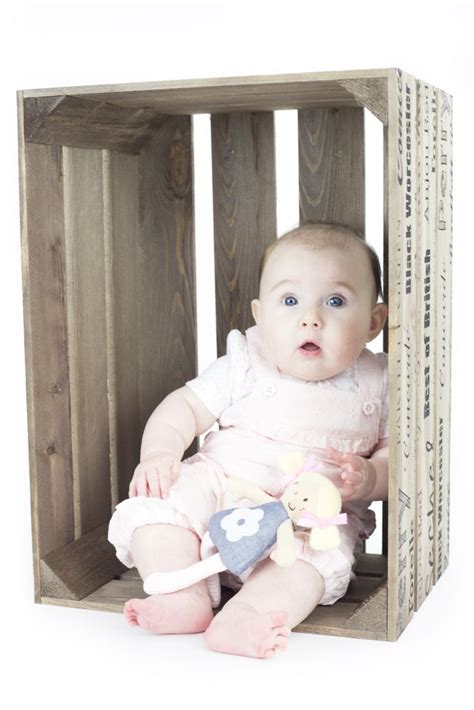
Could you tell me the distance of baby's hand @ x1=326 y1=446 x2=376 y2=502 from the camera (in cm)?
229

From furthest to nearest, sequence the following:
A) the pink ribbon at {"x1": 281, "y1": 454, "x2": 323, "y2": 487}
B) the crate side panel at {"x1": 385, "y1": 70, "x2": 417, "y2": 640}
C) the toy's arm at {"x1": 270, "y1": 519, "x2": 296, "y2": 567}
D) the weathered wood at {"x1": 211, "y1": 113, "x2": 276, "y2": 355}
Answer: the weathered wood at {"x1": 211, "y1": 113, "x2": 276, "y2": 355}
the pink ribbon at {"x1": 281, "y1": 454, "x2": 323, "y2": 487}
the toy's arm at {"x1": 270, "y1": 519, "x2": 296, "y2": 567}
the crate side panel at {"x1": 385, "y1": 70, "x2": 417, "y2": 640}

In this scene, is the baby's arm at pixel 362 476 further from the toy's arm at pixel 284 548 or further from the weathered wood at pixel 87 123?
the weathered wood at pixel 87 123

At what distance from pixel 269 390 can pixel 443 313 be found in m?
0.36

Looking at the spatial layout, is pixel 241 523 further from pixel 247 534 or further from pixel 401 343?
pixel 401 343

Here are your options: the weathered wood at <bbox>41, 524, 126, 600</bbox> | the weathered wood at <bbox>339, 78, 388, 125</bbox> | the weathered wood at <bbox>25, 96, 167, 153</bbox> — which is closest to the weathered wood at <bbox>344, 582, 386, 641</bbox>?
the weathered wood at <bbox>41, 524, 126, 600</bbox>

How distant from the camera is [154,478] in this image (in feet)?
7.85

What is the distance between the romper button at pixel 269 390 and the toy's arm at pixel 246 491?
0.86 ft

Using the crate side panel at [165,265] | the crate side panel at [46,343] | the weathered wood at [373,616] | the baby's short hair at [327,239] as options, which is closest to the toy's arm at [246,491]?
the weathered wood at [373,616]

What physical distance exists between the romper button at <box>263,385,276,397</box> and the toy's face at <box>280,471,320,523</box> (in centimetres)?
30

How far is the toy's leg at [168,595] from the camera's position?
2.22 metres

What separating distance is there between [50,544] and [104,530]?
0.23 metres

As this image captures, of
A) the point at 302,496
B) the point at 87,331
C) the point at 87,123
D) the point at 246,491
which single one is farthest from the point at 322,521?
the point at 87,123

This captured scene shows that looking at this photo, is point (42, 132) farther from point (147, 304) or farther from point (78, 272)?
point (147, 304)

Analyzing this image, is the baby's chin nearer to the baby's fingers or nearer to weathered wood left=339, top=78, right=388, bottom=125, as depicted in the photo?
the baby's fingers
